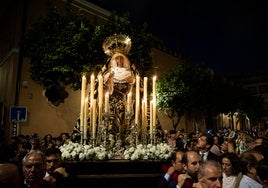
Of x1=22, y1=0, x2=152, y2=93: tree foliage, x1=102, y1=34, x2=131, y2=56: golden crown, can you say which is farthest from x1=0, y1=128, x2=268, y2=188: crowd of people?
x1=22, y1=0, x2=152, y2=93: tree foliage

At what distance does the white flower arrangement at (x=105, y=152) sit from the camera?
5551 millimetres

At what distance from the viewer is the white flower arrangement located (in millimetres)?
5551

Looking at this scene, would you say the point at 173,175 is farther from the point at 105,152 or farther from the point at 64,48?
the point at 64,48

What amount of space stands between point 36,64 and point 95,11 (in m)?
9.57

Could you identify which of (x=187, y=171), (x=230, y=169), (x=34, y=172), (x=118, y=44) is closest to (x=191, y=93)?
(x=118, y=44)

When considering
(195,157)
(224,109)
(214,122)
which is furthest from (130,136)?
(214,122)

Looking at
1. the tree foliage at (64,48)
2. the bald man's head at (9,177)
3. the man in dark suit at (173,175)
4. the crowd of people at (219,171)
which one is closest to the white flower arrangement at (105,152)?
the crowd of people at (219,171)

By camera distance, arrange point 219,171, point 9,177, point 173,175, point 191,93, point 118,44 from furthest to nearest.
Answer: point 191,93 < point 118,44 < point 173,175 < point 219,171 < point 9,177

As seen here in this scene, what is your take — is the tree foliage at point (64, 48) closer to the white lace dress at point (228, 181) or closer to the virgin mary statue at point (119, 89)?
the virgin mary statue at point (119, 89)

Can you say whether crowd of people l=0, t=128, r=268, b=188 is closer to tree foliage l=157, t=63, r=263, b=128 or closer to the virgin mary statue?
the virgin mary statue

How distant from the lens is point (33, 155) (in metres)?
3.62

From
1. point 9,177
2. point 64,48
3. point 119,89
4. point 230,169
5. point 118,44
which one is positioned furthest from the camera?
point 64,48

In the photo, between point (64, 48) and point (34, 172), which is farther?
point (64, 48)

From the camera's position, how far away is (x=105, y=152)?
5.76m
